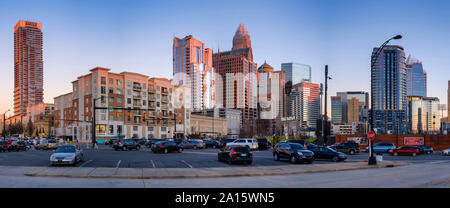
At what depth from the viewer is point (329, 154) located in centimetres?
3186

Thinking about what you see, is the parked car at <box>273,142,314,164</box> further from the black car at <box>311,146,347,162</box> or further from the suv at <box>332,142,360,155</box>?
the suv at <box>332,142,360,155</box>

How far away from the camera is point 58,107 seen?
138 metres

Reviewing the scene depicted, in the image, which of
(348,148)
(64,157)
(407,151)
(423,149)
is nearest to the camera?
(64,157)

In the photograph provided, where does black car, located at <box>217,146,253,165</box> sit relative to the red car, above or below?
above

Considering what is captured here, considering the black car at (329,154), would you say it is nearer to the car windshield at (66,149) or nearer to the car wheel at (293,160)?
the car wheel at (293,160)

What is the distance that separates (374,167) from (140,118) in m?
99.7

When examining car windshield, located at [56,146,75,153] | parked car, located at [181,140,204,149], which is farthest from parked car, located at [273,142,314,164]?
parked car, located at [181,140,204,149]

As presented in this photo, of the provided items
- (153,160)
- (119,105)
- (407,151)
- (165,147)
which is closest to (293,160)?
(153,160)

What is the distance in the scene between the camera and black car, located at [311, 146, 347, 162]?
3100cm

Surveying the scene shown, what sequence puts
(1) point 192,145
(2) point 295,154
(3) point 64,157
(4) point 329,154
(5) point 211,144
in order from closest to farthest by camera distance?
(3) point 64,157 < (2) point 295,154 < (4) point 329,154 < (1) point 192,145 < (5) point 211,144

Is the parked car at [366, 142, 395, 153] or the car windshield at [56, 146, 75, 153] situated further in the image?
the parked car at [366, 142, 395, 153]

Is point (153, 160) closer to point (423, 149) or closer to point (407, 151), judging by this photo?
point (407, 151)

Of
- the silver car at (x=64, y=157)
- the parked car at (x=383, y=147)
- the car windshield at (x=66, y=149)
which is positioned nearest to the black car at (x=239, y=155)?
the silver car at (x=64, y=157)

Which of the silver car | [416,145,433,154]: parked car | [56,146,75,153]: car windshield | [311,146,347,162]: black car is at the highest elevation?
[56,146,75,153]: car windshield
